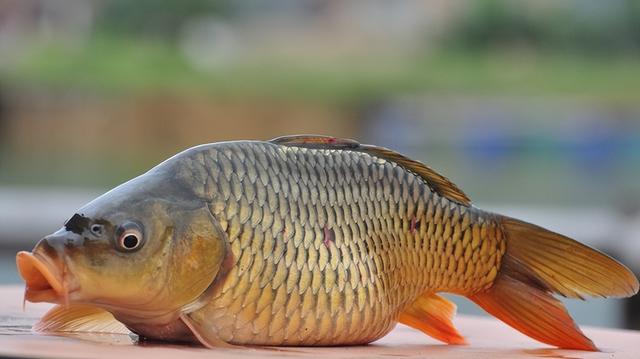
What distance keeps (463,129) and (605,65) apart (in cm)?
406

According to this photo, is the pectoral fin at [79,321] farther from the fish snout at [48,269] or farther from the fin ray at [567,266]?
the fin ray at [567,266]

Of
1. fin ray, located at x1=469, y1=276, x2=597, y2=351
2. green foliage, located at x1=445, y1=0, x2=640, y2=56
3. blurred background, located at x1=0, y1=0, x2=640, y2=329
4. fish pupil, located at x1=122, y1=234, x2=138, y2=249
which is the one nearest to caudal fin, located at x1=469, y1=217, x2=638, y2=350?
fin ray, located at x1=469, y1=276, x2=597, y2=351

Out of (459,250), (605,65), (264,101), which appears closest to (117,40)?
(264,101)

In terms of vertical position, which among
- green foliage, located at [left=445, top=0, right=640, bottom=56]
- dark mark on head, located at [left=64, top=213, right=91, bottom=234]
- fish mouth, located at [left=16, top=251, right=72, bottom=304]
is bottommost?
fish mouth, located at [left=16, top=251, right=72, bottom=304]

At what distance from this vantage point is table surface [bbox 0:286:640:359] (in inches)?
54.2

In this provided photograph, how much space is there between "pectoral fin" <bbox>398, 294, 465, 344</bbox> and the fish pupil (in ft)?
1.52

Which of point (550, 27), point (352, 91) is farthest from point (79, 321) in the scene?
point (550, 27)

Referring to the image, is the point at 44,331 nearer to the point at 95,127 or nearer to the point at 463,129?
the point at 95,127

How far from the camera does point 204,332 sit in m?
1.52

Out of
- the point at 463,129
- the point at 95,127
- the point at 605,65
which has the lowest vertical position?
the point at 95,127

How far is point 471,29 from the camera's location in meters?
27.0

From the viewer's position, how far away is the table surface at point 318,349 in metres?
1.38

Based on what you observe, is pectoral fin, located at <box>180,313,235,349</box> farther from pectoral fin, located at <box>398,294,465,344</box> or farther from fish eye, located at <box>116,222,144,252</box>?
pectoral fin, located at <box>398,294,465,344</box>

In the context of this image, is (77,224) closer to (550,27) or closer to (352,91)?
(352,91)
